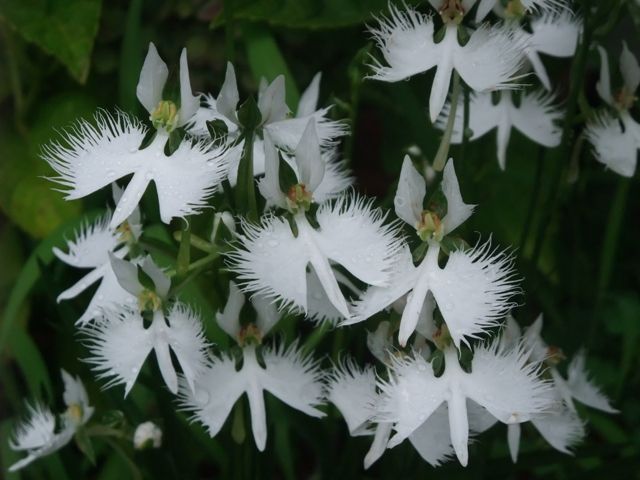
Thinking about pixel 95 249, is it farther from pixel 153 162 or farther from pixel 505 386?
pixel 505 386

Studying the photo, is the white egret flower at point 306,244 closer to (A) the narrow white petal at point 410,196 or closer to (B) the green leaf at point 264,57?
(A) the narrow white petal at point 410,196

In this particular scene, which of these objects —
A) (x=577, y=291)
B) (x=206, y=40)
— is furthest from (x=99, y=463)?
(x=577, y=291)

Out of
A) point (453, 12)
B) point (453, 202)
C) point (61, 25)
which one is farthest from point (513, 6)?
point (61, 25)

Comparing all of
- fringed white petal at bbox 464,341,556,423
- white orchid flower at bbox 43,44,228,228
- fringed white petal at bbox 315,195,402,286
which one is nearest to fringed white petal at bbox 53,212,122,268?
white orchid flower at bbox 43,44,228,228

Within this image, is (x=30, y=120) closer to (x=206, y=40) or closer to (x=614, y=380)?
(x=206, y=40)

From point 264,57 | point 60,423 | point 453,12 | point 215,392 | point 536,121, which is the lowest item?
point 60,423

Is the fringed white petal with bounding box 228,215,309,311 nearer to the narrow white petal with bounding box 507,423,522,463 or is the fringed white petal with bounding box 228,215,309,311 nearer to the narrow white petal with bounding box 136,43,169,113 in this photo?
the narrow white petal with bounding box 136,43,169,113
